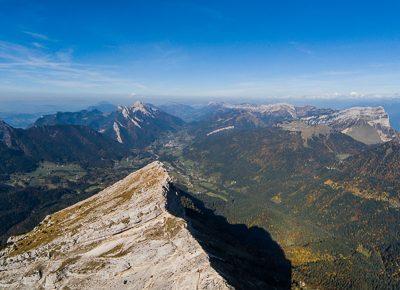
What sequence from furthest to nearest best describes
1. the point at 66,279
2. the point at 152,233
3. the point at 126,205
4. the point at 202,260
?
the point at 126,205 < the point at 152,233 < the point at 66,279 < the point at 202,260

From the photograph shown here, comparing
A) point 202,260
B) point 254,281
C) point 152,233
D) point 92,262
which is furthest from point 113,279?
point 254,281

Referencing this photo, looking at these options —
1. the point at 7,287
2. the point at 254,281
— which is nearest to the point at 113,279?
the point at 7,287

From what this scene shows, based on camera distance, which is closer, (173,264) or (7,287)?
(173,264)

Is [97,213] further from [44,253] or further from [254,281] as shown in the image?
[254,281]

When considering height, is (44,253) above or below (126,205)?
below

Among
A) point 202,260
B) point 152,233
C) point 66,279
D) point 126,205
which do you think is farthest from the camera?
point 126,205

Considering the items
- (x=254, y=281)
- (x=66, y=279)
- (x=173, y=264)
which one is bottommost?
(x=254, y=281)
